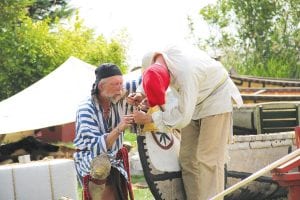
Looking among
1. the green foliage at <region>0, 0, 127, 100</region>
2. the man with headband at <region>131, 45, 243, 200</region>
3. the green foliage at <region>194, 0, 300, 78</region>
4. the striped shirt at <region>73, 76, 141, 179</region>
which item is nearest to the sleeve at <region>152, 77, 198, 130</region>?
the man with headband at <region>131, 45, 243, 200</region>

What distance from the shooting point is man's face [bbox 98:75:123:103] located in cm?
409

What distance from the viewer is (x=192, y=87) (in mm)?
4160

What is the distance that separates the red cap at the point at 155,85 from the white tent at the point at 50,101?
6.00 m

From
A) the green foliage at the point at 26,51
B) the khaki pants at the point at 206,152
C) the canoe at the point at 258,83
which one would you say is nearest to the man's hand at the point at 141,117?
the khaki pants at the point at 206,152

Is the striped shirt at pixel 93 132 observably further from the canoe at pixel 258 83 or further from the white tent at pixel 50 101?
the canoe at pixel 258 83

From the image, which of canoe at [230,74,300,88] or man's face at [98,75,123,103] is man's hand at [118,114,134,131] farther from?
canoe at [230,74,300,88]

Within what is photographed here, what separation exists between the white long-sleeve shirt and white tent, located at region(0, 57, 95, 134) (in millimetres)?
5578

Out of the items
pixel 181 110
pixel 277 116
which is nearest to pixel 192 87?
pixel 181 110

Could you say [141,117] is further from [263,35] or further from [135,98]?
[263,35]

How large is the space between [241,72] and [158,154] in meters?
17.1

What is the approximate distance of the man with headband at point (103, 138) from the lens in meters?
4.06

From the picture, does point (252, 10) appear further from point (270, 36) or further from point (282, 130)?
point (282, 130)

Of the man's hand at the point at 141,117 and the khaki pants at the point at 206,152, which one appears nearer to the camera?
the man's hand at the point at 141,117

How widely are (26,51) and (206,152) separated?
11205mm
